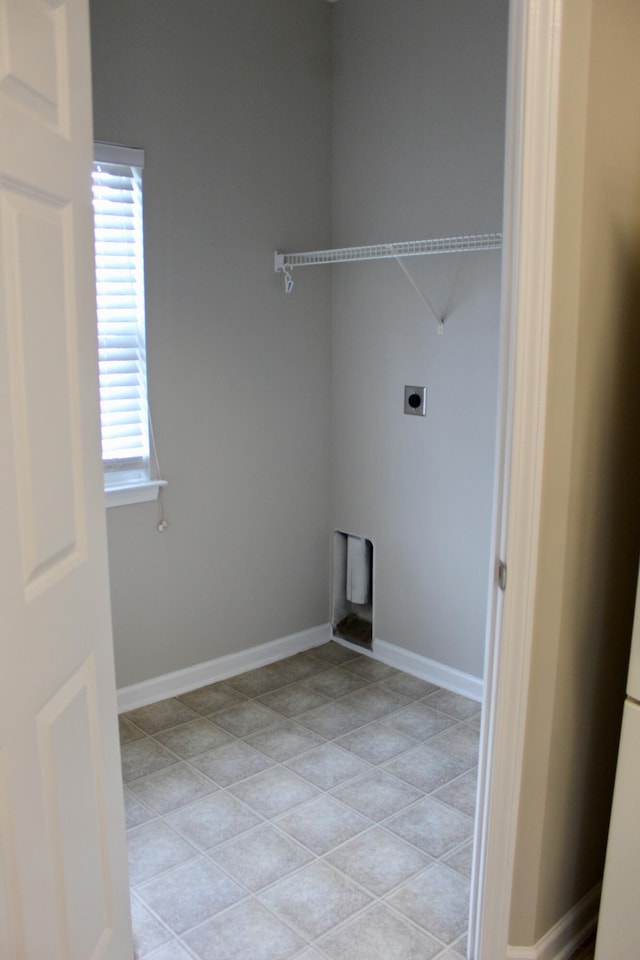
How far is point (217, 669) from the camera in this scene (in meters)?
3.29

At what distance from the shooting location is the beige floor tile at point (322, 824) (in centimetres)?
229

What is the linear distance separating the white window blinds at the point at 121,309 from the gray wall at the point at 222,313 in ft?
0.16

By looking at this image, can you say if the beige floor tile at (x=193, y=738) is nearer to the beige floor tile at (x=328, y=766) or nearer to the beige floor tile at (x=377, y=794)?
the beige floor tile at (x=328, y=766)

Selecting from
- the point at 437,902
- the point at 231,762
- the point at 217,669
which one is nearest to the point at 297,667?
the point at 217,669

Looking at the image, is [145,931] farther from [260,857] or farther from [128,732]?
[128,732]

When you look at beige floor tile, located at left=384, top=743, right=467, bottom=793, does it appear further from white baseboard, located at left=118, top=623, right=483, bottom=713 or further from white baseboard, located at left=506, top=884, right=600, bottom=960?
white baseboard, located at left=506, top=884, right=600, bottom=960

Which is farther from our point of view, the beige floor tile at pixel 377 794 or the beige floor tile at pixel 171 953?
the beige floor tile at pixel 377 794

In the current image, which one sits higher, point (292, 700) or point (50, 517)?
point (50, 517)

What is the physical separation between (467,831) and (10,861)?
1.50 metres

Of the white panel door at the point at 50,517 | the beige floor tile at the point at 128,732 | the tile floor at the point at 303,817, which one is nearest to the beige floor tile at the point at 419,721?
the tile floor at the point at 303,817

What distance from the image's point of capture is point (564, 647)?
1.68 meters

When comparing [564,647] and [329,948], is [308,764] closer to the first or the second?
[329,948]

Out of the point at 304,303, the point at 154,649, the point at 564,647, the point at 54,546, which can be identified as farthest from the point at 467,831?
the point at 304,303

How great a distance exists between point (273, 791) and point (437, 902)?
0.66m
